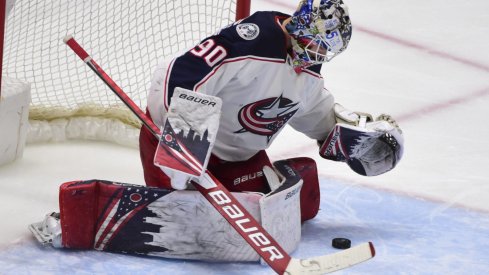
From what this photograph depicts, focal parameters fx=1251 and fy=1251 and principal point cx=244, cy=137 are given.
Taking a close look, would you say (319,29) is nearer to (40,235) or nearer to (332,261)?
(332,261)

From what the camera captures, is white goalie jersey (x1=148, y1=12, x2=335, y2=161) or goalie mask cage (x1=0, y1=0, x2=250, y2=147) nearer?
white goalie jersey (x1=148, y1=12, x2=335, y2=161)

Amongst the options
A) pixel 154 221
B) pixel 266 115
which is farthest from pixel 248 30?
pixel 154 221

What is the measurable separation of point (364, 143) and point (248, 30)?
51 cm

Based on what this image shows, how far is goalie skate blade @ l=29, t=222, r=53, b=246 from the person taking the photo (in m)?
3.04

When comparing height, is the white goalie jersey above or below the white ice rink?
above

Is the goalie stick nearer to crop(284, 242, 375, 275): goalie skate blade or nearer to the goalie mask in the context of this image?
crop(284, 242, 375, 275): goalie skate blade

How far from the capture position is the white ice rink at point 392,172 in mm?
3059

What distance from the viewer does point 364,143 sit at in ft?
10.8

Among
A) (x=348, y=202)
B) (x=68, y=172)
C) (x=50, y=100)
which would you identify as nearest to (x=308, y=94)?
(x=348, y=202)

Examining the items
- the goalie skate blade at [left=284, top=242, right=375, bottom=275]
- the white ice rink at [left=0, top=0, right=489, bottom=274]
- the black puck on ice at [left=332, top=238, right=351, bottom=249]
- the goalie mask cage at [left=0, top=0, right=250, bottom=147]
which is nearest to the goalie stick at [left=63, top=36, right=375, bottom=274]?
the goalie skate blade at [left=284, top=242, right=375, bottom=275]

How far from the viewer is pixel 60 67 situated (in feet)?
13.2

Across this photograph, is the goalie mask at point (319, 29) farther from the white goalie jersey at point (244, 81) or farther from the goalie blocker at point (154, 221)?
the goalie blocker at point (154, 221)

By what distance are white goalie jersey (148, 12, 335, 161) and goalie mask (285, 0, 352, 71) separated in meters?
0.05

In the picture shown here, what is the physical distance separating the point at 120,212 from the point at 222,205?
27cm
